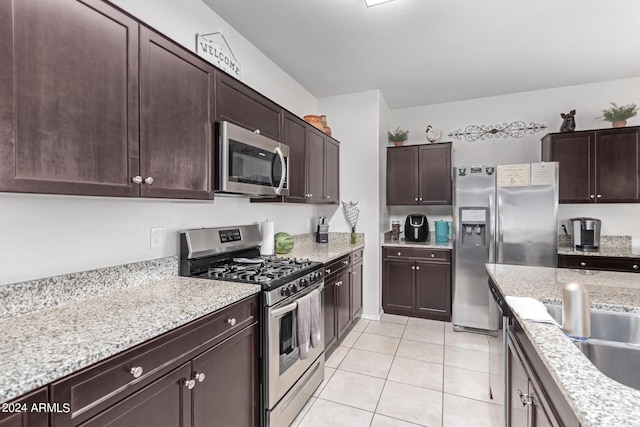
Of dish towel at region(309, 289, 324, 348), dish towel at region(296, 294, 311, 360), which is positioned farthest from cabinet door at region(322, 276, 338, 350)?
dish towel at region(296, 294, 311, 360)

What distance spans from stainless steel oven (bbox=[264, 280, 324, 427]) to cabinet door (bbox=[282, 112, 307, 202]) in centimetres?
94

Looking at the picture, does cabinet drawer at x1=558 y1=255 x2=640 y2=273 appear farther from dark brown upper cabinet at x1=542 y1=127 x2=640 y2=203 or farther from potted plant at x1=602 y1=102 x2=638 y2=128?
potted plant at x1=602 y1=102 x2=638 y2=128

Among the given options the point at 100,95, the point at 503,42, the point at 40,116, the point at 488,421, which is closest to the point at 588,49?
the point at 503,42

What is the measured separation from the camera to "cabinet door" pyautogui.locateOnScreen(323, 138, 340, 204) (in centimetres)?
347

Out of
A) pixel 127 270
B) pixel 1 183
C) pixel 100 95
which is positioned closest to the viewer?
pixel 1 183

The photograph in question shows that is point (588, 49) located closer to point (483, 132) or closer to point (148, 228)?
point (483, 132)

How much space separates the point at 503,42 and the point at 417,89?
114cm

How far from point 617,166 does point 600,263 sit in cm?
106

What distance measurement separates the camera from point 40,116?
1.02 metres

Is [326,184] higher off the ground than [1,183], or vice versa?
[326,184]

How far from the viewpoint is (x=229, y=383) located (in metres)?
1.46

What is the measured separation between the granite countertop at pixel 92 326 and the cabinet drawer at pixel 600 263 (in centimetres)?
329

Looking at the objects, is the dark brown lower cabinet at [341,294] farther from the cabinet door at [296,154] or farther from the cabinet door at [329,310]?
the cabinet door at [296,154]

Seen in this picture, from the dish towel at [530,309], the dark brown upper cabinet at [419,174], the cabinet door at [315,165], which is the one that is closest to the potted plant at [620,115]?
the dark brown upper cabinet at [419,174]
